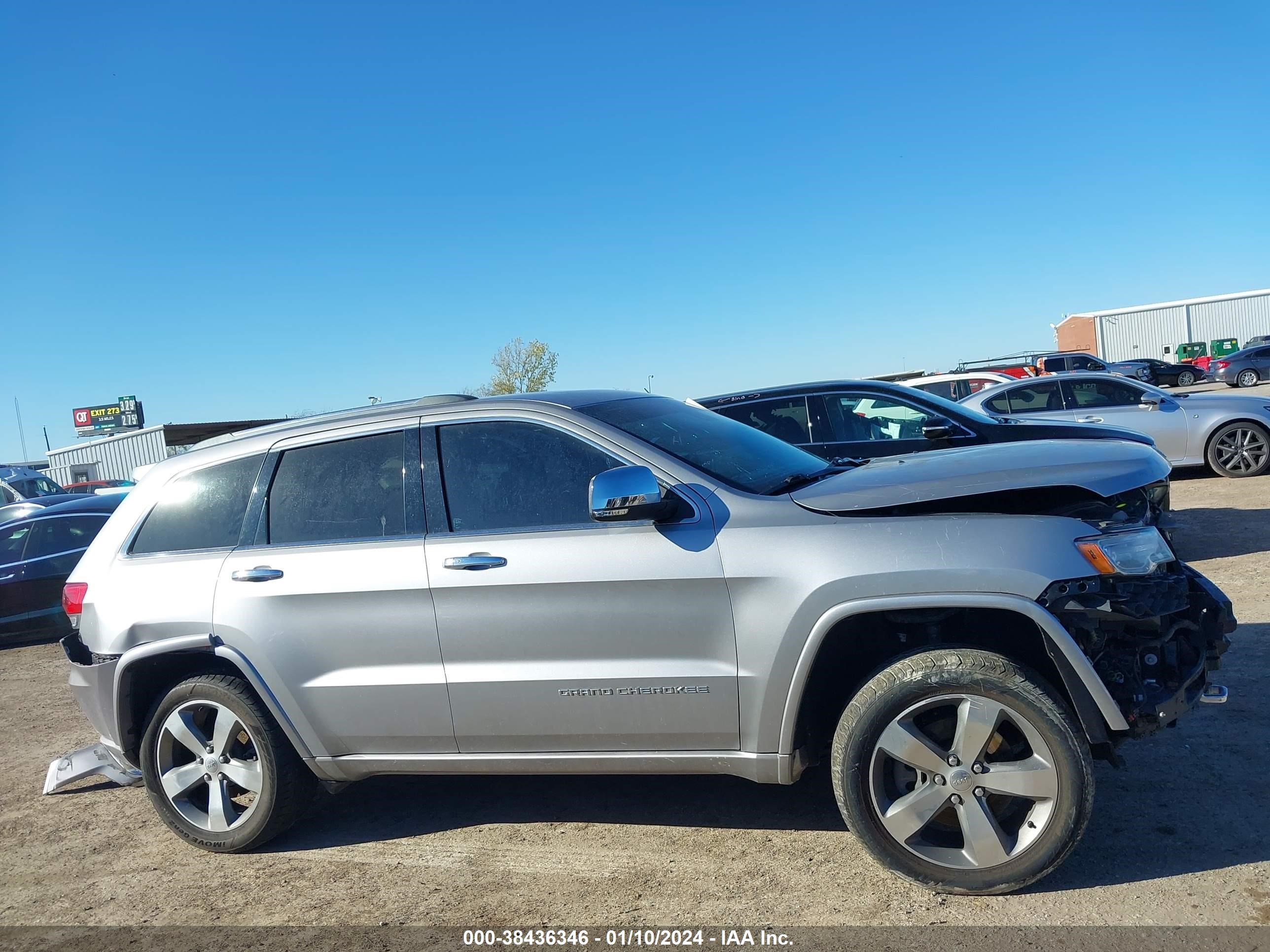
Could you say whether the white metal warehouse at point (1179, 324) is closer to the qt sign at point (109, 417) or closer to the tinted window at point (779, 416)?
the tinted window at point (779, 416)

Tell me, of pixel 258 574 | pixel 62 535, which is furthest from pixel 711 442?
pixel 62 535

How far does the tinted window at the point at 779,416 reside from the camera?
28.7 feet

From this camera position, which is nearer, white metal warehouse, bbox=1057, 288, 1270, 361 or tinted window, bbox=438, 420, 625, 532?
tinted window, bbox=438, 420, 625, 532

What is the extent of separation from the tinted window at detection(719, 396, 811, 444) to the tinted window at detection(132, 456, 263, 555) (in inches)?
202

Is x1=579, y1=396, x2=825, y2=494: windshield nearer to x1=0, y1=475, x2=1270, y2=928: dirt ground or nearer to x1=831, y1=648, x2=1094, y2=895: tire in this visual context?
x1=831, y1=648, x2=1094, y2=895: tire

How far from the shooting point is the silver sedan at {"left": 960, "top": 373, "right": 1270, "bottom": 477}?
11859mm

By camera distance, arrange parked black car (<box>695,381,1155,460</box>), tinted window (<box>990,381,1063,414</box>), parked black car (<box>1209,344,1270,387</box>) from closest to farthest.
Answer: parked black car (<box>695,381,1155,460</box>), tinted window (<box>990,381,1063,414</box>), parked black car (<box>1209,344,1270,387</box>)

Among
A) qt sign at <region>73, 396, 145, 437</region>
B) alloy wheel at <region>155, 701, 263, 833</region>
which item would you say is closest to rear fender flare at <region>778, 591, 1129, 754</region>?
alloy wheel at <region>155, 701, 263, 833</region>

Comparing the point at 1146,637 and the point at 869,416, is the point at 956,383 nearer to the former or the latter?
the point at 869,416

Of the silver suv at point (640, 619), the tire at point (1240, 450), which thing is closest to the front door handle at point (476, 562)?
the silver suv at point (640, 619)

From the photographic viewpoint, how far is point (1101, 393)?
1244 centimetres

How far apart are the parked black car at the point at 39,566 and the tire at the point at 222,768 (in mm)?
6881

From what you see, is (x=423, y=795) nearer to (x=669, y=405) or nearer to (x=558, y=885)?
(x=558, y=885)

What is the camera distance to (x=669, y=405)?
14.7 ft
